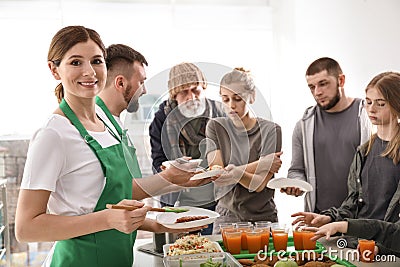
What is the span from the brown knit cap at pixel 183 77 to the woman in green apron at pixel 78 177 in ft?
0.64

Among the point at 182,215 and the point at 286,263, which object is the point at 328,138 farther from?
the point at 286,263

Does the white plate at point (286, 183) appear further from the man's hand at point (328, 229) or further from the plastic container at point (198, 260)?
the plastic container at point (198, 260)

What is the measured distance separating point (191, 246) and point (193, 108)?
42 centimetres

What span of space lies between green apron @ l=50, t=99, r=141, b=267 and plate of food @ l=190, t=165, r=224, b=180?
17cm

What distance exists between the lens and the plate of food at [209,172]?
1.54 meters

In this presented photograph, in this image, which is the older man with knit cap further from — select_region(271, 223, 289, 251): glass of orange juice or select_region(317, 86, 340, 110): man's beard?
select_region(317, 86, 340, 110): man's beard

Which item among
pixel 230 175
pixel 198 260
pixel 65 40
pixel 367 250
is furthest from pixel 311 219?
pixel 65 40

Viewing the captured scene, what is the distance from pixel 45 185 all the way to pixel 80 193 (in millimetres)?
112

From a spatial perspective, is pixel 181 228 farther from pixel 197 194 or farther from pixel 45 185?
pixel 45 185

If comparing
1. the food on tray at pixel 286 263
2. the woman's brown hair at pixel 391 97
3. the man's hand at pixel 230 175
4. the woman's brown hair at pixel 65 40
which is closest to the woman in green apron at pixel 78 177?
the woman's brown hair at pixel 65 40

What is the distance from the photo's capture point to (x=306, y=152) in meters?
2.55

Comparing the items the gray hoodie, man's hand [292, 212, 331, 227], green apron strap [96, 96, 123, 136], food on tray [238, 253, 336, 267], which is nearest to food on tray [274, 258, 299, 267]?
food on tray [238, 253, 336, 267]

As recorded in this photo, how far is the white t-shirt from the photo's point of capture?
1360 mm

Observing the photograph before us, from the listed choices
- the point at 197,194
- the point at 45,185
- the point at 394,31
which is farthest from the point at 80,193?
the point at 394,31
